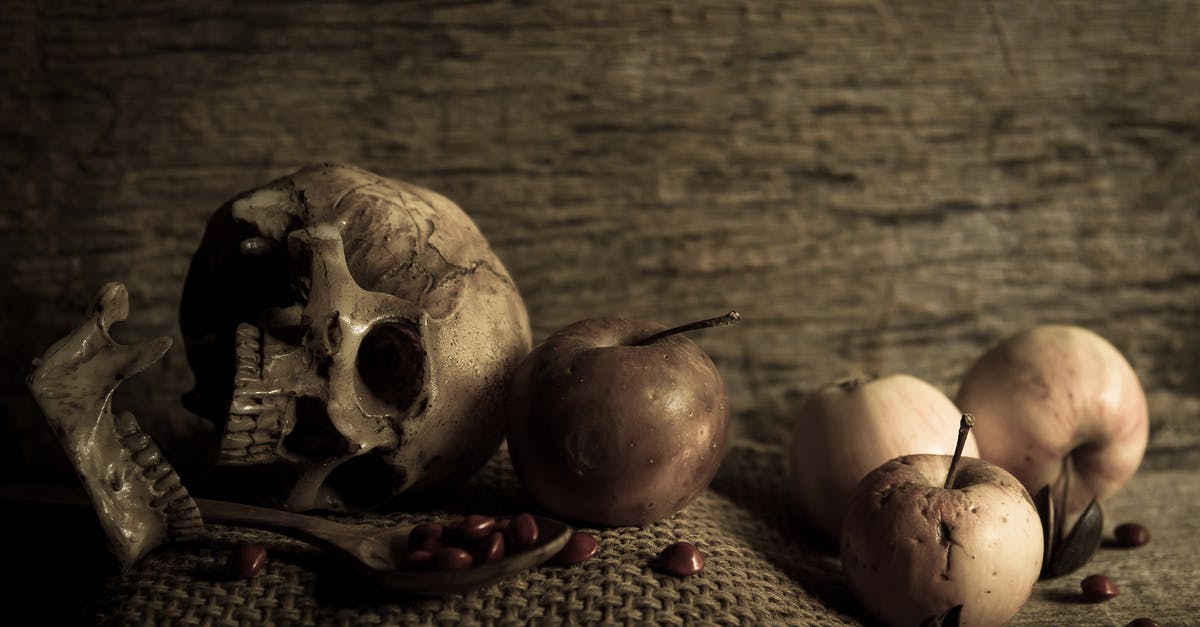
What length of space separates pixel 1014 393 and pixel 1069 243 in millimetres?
882

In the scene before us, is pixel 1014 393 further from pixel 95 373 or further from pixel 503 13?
pixel 95 373

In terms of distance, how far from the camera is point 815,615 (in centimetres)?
152

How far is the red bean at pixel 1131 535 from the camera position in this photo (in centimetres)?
202

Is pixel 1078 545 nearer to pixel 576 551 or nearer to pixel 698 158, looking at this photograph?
pixel 576 551

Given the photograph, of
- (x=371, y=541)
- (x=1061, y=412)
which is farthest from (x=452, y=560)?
(x=1061, y=412)

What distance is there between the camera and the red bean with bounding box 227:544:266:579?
1412 millimetres

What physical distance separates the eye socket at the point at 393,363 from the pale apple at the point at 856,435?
32.4 inches

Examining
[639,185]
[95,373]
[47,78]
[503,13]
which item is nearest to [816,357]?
[639,185]

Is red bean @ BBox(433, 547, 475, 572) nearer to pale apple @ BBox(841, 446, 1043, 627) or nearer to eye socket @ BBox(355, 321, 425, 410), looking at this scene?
eye socket @ BBox(355, 321, 425, 410)

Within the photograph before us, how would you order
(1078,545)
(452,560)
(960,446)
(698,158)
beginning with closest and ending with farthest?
(452,560) → (960,446) → (1078,545) → (698,158)

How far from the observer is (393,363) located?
5.61 feet

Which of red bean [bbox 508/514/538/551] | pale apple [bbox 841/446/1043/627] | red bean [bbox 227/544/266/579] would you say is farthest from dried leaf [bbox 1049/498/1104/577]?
red bean [bbox 227/544/266/579]

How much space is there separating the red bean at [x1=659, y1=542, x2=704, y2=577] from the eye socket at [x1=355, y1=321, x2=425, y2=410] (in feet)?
1.62

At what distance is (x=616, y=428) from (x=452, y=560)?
334 mm
